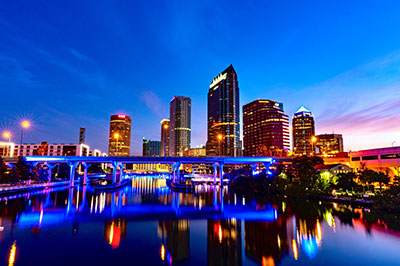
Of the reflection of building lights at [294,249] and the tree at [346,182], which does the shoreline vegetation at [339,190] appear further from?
the reflection of building lights at [294,249]

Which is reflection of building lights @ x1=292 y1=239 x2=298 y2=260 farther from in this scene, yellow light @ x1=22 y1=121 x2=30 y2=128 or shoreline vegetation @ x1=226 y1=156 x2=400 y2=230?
yellow light @ x1=22 y1=121 x2=30 y2=128

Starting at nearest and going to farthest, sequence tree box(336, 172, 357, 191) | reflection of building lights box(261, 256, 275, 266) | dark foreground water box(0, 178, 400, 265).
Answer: reflection of building lights box(261, 256, 275, 266) → dark foreground water box(0, 178, 400, 265) → tree box(336, 172, 357, 191)

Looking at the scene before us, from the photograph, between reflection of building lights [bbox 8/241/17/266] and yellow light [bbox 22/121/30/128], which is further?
yellow light [bbox 22/121/30/128]

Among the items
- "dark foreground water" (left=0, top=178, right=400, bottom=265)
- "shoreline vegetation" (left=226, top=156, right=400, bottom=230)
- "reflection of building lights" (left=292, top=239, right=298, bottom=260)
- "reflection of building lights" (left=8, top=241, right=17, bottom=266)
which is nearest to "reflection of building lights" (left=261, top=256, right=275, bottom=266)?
"dark foreground water" (left=0, top=178, right=400, bottom=265)

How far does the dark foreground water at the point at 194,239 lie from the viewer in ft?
61.8

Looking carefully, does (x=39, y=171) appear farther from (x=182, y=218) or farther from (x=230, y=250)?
(x=230, y=250)

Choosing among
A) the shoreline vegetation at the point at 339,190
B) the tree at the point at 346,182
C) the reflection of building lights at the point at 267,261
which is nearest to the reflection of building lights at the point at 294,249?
the reflection of building lights at the point at 267,261

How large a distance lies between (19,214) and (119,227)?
721 inches

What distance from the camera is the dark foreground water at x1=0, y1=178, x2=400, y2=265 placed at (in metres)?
18.8

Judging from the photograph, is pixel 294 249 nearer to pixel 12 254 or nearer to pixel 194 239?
pixel 194 239

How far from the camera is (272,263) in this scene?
59.2 ft

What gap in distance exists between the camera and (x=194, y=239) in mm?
24562

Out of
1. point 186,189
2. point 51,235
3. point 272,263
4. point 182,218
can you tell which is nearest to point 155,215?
point 182,218

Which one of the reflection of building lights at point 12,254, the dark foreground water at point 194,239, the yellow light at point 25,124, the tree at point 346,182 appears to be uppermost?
the yellow light at point 25,124
